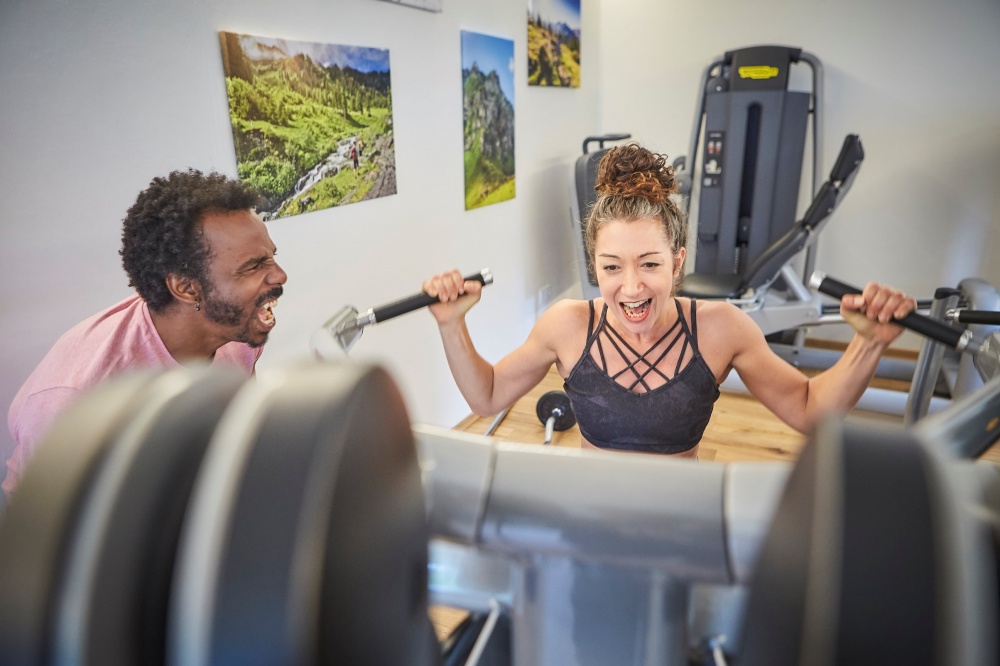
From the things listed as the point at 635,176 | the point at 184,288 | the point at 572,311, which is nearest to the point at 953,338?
the point at 635,176

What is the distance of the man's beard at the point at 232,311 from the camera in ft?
4.35

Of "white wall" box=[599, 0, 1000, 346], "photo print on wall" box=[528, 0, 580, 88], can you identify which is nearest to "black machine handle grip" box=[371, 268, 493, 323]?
"photo print on wall" box=[528, 0, 580, 88]

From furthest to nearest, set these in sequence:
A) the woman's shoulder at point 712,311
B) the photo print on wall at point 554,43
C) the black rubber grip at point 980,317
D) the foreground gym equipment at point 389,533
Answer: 1. the photo print on wall at point 554,43
2. the woman's shoulder at point 712,311
3. the black rubber grip at point 980,317
4. the foreground gym equipment at point 389,533

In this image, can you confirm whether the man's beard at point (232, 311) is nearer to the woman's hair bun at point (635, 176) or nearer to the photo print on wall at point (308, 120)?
the photo print on wall at point (308, 120)

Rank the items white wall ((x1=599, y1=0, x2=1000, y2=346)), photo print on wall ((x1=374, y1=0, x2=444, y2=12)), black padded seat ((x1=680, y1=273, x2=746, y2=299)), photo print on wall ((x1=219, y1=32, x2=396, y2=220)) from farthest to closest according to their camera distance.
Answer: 1. white wall ((x1=599, y1=0, x2=1000, y2=346))
2. black padded seat ((x1=680, y1=273, x2=746, y2=299))
3. photo print on wall ((x1=374, y1=0, x2=444, y2=12))
4. photo print on wall ((x1=219, y1=32, x2=396, y2=220))

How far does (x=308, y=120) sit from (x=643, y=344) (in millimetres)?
1282

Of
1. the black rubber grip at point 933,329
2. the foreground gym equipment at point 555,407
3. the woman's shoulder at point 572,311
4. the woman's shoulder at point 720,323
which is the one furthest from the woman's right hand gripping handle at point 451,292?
the foreground gym equipment at point 555,407

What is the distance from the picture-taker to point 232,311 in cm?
135

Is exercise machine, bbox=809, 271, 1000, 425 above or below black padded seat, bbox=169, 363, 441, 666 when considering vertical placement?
below

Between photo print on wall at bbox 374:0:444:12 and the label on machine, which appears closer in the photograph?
photo print on wall at bbox 374:0:444:12

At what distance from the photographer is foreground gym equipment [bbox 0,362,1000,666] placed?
0.82 feet

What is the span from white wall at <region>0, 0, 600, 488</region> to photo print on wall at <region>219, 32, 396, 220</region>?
4 centimetres

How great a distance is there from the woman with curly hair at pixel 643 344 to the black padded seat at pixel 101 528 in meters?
0.91

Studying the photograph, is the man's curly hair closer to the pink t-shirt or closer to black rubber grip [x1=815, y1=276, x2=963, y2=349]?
the pink t-shirt
